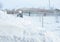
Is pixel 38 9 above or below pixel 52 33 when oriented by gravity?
above

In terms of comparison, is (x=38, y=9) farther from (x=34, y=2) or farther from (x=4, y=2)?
(x=4, y=2)

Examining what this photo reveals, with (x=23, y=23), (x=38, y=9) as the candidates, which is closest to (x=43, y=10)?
(x=38, y=9)

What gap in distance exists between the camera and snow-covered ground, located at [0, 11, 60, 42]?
3.32ft

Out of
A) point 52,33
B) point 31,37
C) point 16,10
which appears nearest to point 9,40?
point 31,37

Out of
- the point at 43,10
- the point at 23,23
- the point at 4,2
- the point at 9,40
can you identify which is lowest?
the point at 9,40

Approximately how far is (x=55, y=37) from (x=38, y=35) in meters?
0.19

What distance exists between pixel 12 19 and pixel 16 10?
0.14m

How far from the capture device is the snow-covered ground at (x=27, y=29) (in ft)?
3.32

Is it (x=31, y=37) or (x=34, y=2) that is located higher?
(x=34, y=2)

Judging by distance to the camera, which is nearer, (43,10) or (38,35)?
(38,35)

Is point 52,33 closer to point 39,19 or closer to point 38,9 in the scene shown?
point 39,19

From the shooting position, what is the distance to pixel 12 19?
1.09 metres

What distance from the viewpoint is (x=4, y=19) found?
1.05 meters

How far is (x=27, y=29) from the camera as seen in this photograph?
3.44 feet
